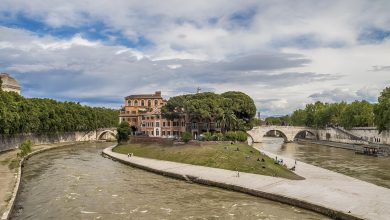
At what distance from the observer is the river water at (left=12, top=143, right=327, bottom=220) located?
121 feet

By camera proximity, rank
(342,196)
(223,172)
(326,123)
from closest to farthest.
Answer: (342,196)
(223,172)
(326,123)

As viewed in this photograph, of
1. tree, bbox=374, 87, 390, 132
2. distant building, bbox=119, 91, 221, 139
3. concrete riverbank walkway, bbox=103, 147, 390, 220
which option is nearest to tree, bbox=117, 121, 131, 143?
distant building, bbox=119, 91, 221, 139

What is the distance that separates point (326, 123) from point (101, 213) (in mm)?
162121

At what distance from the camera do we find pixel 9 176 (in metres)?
53.7

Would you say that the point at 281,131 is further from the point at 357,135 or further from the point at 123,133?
the point at 123,133

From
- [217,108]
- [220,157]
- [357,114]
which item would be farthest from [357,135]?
[220,157]

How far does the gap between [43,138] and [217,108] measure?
64201mm

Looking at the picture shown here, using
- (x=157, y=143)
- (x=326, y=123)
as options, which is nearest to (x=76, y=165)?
(x=157, y=143)

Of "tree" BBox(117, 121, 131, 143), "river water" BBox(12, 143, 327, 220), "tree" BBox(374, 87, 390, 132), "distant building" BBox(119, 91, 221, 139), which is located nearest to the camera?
"river water" BBox(12, 143, 327, 220)

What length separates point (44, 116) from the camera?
4717 inches

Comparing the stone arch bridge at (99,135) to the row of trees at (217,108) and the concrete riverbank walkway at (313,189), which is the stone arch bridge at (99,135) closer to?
the row of trees at (217,108)

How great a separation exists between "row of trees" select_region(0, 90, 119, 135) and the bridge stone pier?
67.5 m

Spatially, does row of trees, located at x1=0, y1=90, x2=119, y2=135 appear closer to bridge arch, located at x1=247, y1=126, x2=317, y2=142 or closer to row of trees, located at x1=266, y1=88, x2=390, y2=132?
bridge arch, located at x1=247, y1=126, x2=317, y2=142

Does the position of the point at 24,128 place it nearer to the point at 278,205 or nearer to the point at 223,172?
the point at 223,172
